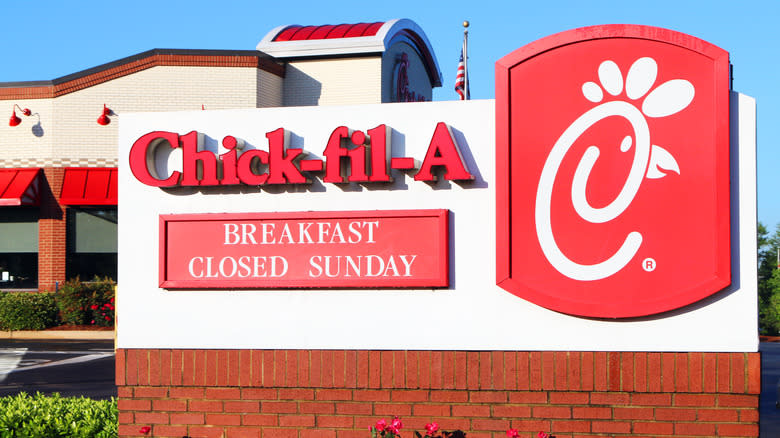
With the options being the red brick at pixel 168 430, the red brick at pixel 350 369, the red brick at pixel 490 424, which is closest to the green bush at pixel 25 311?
the red brick at pixel 168 430

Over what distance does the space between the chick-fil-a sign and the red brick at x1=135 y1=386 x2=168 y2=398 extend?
35.7 inches

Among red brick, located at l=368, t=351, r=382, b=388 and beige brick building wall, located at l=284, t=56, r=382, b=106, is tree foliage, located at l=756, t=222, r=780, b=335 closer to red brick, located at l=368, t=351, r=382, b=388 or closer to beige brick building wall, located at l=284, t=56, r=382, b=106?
beige brick building wall, located at l=284, t=56, r=382, b=106

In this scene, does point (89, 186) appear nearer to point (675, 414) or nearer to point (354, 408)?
point (354, 408)

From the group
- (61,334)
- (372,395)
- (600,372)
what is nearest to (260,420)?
(372,395)

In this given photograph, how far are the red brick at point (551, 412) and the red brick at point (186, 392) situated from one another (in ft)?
9.28

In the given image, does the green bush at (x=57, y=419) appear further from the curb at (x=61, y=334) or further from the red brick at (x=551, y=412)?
the curb at (x=61, y=334)

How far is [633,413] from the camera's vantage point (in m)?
6.62

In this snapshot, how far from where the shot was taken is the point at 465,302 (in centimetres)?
691

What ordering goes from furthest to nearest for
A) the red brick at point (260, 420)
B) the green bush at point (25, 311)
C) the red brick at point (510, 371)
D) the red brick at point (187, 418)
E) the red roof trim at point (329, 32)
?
the red roof trim at point (329, 32), the green bush at point (25, 311), the red brick at point (187, 418), the red brick at point (260, 420), the red brick at point (510, 371)

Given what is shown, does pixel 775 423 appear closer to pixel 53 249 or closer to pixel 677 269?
pixel 677 269

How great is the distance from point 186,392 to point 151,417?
39 cm

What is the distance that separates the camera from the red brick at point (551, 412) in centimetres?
671

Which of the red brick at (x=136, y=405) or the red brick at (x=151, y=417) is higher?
the red brick at (x=136, y=405)

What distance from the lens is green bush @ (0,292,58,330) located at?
25344 mm
